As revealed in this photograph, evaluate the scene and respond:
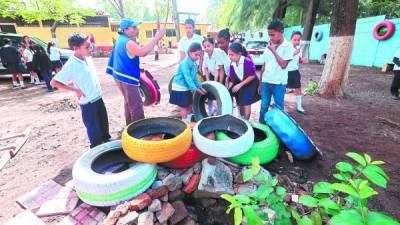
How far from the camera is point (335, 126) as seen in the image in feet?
14.1

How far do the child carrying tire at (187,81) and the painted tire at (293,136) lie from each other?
4.09ft

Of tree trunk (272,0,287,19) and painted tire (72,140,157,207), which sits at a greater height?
tree trunk (272,0,287,19)

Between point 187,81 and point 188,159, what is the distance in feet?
4.35

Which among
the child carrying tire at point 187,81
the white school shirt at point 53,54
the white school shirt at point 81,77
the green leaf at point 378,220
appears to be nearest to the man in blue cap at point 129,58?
the white school shirt at point 81,77

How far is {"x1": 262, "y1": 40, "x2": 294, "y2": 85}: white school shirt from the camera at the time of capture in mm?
3393

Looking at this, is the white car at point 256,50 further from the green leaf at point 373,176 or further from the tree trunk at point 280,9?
the green leaf at point 373,176

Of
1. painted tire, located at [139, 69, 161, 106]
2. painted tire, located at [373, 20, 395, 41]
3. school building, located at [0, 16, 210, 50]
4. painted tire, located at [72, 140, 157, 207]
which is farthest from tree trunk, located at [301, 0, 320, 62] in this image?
school building, located at [0, 16, 210, 50]

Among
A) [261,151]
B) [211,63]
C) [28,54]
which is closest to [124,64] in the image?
[211,63]

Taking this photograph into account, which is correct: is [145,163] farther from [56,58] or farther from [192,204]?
[56,58]

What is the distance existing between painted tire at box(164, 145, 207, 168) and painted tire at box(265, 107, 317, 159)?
3.64 ft

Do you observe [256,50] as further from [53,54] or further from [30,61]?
[30,61]

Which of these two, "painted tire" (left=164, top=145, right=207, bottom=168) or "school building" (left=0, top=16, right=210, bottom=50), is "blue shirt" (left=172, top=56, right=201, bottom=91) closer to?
"painted tire" (left=164, top=145, right=207, bottom=168)

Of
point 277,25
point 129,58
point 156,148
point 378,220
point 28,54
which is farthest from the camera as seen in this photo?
point 28,54

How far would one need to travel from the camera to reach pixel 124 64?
3037 millimetres
